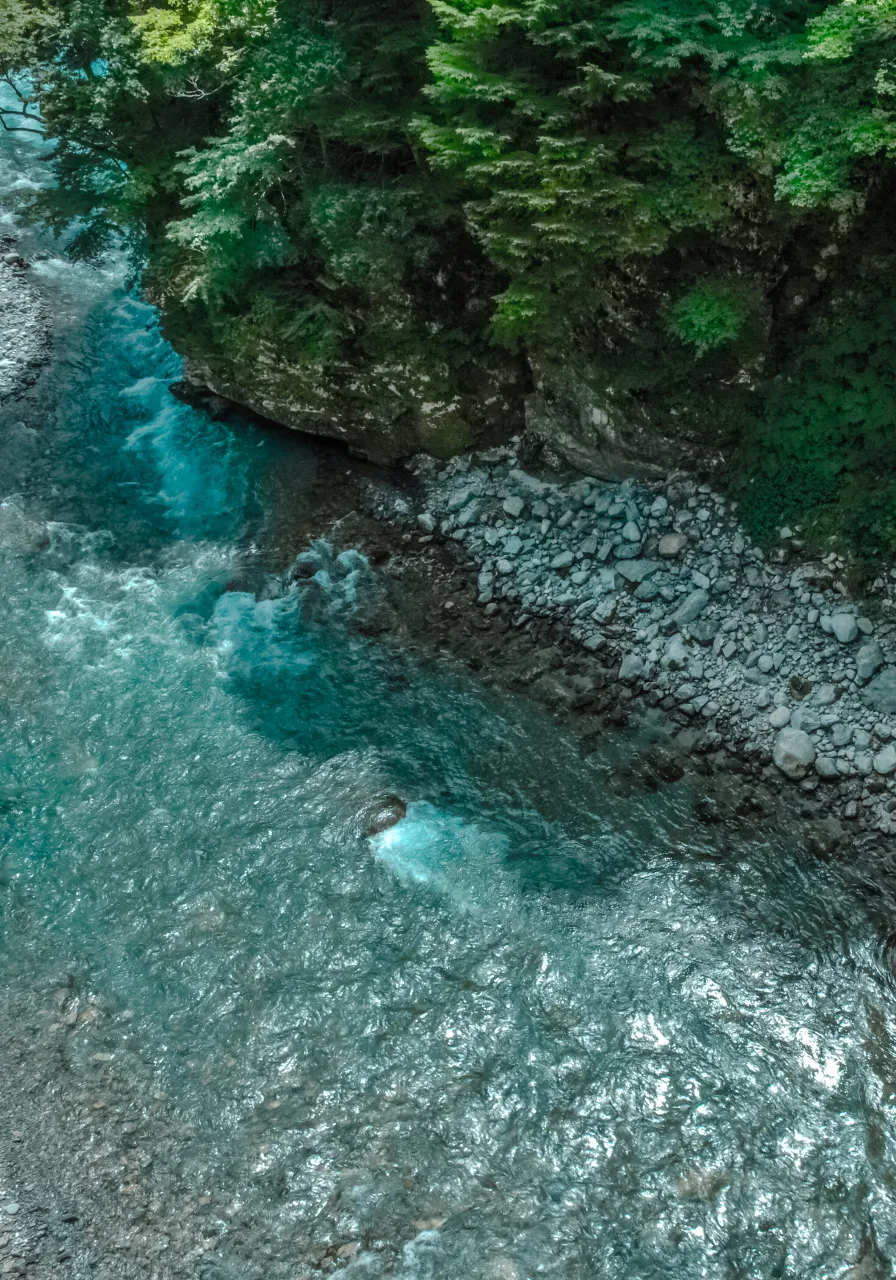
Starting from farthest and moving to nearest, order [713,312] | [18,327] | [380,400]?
[18,327] < [380,400] < [713,312]

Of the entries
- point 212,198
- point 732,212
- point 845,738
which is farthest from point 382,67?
point 845,738

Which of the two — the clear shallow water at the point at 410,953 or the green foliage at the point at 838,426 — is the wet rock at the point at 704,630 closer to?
the green foliage at the point at 838,426

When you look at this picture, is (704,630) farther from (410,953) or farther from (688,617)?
(410,953)

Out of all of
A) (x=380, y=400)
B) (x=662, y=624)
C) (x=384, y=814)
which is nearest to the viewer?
(x=384, y=814)

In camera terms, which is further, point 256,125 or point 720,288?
point 256,125

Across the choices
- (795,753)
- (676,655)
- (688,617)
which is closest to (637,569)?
(688,617)

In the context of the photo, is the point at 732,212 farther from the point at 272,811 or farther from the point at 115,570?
the point at 115,570

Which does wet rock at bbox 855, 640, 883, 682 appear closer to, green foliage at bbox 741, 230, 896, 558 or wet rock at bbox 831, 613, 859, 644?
wet rock at bbox 831, 613, 859, 644
